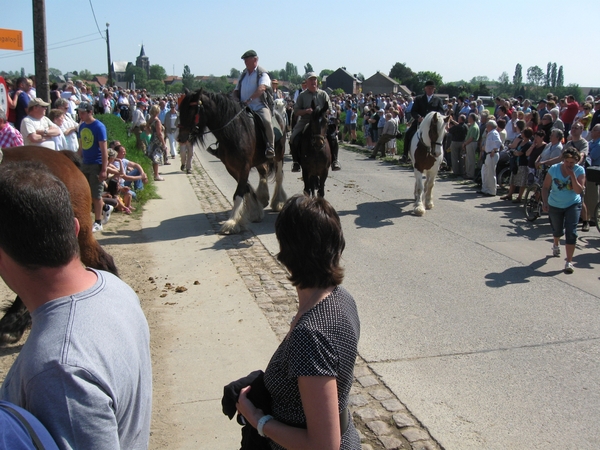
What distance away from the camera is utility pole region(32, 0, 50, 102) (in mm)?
11195

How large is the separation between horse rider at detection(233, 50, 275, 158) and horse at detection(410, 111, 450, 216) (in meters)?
3.24

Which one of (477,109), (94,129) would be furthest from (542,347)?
(477,109)

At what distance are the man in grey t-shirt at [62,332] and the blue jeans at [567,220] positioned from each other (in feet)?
24.1

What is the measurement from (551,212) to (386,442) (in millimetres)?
5647

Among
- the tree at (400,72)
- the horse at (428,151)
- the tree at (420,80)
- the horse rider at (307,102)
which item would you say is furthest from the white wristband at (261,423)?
the tree at (400,72)

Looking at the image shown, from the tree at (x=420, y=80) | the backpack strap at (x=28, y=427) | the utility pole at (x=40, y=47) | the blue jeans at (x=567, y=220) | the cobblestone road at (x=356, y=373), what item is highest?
the tree at (x=420, y=80)

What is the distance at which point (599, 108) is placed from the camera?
14664mm

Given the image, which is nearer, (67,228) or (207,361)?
(67,228)

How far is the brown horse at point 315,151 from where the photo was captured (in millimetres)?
10250

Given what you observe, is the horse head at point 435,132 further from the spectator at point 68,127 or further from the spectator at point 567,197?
the spectator at point 68,127

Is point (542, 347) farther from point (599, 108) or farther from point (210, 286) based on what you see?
point (599, 108)

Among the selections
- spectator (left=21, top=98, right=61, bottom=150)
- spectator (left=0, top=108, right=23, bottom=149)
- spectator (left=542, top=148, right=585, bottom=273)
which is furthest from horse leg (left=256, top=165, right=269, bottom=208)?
spectator (left=542, top=148, right=585, bottom=273)

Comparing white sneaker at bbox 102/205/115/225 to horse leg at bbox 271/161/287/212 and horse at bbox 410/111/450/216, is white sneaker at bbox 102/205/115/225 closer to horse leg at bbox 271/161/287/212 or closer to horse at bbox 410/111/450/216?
horse leg at bbox 271/161/287/212

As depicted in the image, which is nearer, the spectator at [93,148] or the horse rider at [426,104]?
the spectator at [93,148]
